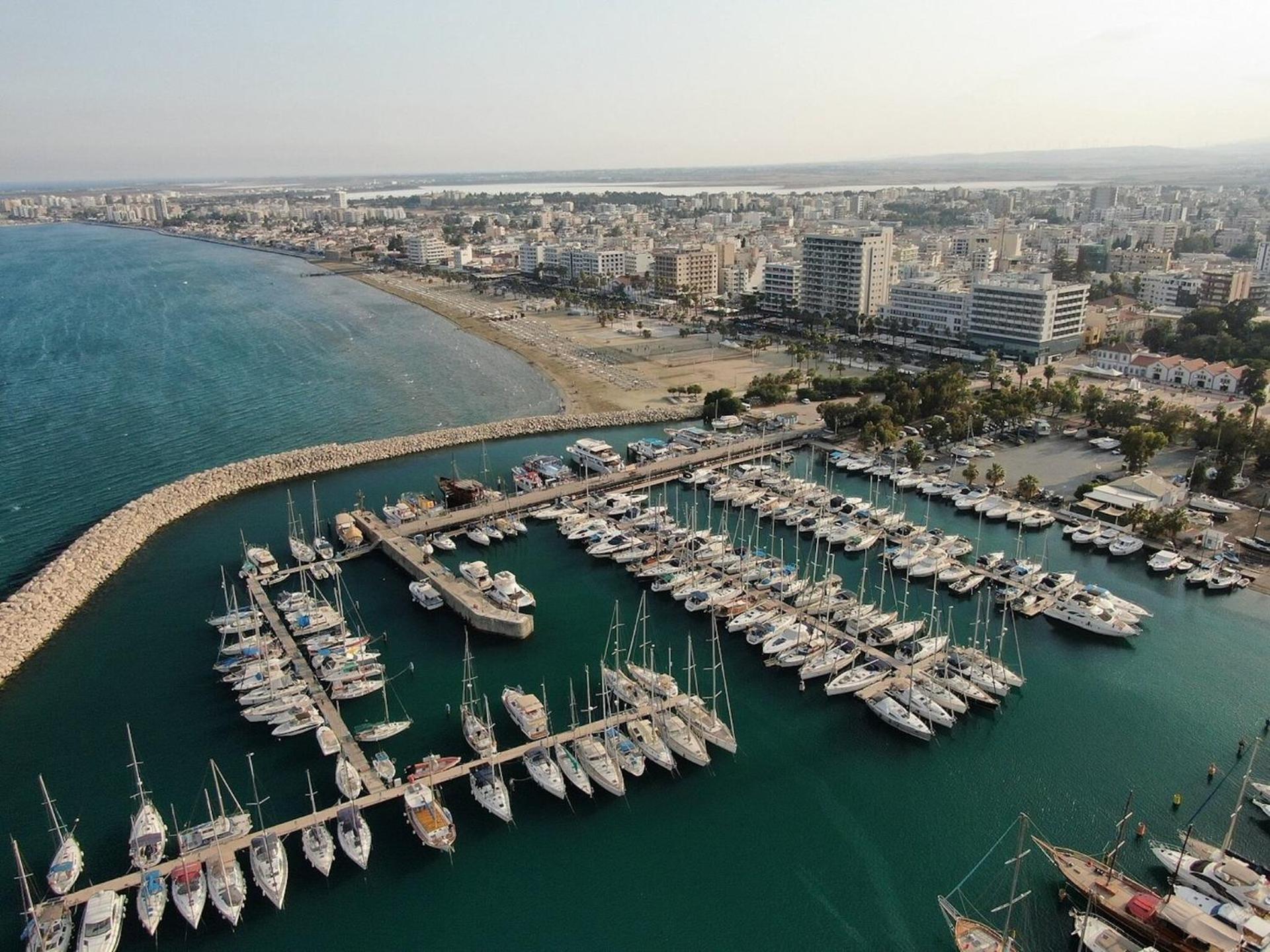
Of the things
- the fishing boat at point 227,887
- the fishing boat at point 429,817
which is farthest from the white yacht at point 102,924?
the fishing boat at point 429,817

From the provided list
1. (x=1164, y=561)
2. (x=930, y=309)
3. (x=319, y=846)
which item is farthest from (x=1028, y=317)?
(x=319, y=846)

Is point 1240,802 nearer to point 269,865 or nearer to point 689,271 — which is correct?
point 269,865

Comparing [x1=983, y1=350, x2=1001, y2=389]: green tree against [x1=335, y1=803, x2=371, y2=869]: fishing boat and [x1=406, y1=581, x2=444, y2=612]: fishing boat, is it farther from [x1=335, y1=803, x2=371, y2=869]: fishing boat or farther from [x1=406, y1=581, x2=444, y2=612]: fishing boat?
[x1=335, y1=803, x2=371, y2=869]: fishing boat

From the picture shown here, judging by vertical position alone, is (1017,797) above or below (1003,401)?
below

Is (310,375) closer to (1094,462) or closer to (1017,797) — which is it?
(1094,462)

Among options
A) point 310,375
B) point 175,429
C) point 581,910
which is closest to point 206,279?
point 310,375

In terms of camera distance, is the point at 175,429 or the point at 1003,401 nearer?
the point at 1003,401

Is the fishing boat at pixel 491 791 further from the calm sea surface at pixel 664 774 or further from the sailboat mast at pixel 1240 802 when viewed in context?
the sailboat mast at pixel 1240 802

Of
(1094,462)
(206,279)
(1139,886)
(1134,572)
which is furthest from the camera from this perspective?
(206,279)
